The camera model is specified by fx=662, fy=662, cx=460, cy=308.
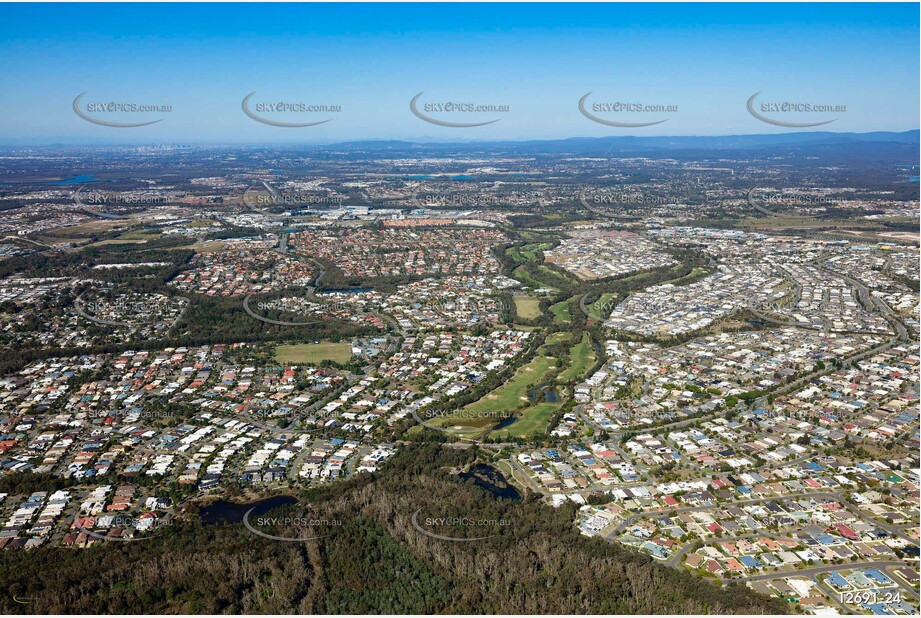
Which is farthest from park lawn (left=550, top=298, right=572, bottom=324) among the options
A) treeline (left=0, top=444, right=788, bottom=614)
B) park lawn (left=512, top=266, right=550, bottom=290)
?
treeline (left=0, top=444, right=788, bottom=614)

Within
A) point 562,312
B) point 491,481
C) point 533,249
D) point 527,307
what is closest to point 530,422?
point 491,481

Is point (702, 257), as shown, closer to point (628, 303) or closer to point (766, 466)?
point (628, 303)

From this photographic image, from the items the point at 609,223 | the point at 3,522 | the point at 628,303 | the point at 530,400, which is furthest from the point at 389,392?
the point at 609,223

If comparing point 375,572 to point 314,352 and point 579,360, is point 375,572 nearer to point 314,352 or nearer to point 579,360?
point 314,352

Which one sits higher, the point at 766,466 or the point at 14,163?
the point at 14,163

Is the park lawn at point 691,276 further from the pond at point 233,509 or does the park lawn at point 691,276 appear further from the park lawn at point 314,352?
the pond at point 233,509

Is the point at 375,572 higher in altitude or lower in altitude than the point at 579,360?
lower
